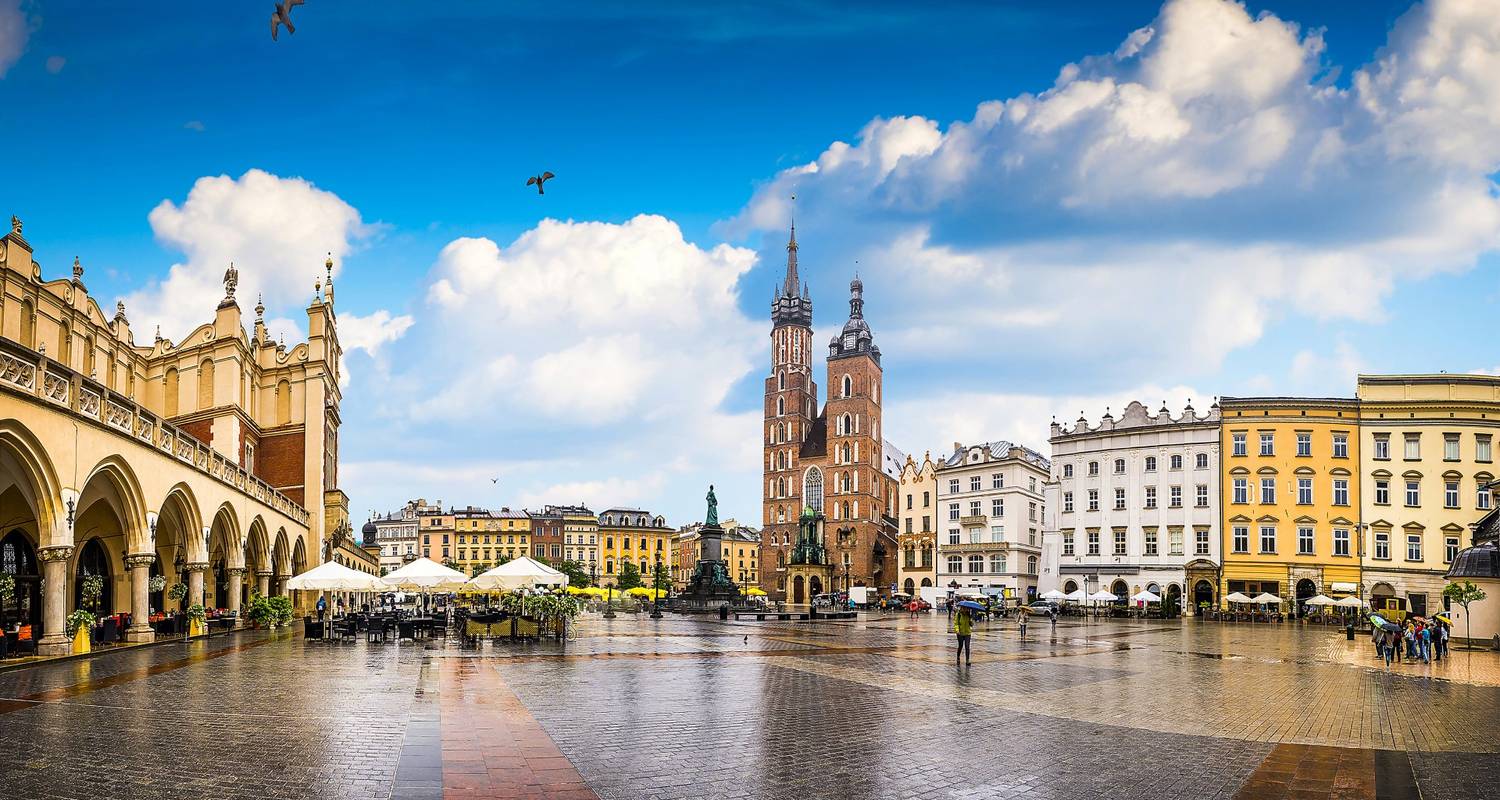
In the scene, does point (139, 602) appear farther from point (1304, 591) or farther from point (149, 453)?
point (1304, 591)

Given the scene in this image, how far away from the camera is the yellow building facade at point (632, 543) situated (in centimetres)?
15450

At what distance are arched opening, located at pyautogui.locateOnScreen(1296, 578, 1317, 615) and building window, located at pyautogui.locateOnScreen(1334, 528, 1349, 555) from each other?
2.47m

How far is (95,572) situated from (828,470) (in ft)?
332

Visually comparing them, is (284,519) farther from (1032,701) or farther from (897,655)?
(1032,701)

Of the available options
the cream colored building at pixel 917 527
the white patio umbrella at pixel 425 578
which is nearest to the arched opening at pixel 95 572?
the white patio umbrella at pixel 425 578

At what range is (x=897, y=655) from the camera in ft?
99.6

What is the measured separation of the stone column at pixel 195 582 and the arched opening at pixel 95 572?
91.8 inches

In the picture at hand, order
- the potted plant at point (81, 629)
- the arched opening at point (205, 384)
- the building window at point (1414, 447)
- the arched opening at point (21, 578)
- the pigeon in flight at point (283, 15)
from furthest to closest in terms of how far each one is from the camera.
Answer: the building window at point (1414, 447), the arched opening at point (205, 384), the arched opening at point (21, 578), the potted plant at point (81, 629), the pigeon in flight at point (283, 15)

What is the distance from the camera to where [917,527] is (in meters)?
102

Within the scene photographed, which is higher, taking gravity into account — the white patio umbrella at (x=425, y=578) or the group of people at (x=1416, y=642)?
the white patio umbrella at (x=425, y=578)

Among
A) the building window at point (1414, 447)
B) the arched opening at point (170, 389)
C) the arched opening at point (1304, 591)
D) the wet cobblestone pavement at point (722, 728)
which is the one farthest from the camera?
the arched opening at point (1304, 591)

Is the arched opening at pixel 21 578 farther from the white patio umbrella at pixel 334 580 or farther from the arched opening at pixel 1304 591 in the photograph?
the arched opening at pixel 1304 591

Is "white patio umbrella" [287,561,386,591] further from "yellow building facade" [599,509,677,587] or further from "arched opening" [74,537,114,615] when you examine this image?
"yellow building facade" [599,509,677,587]

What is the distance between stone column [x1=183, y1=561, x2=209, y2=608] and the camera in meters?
33.1
